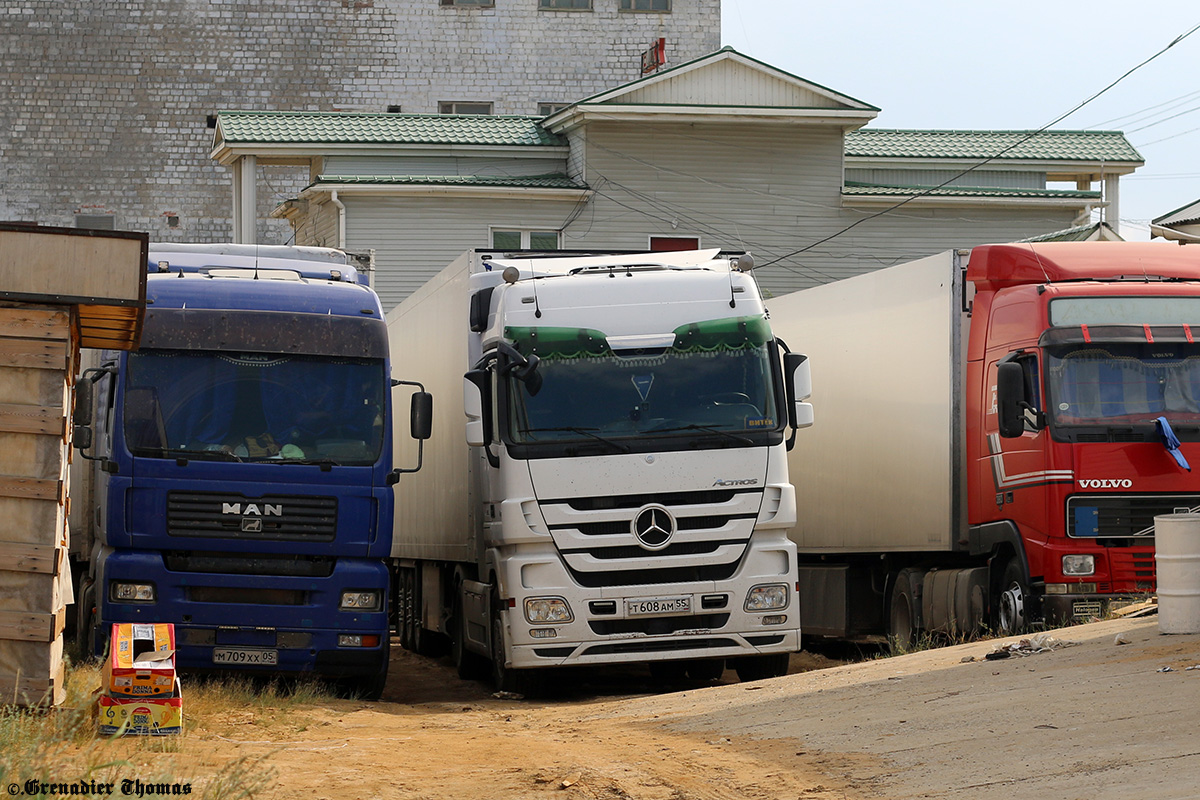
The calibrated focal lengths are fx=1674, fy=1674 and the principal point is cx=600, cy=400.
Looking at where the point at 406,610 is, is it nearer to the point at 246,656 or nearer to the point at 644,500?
the point at 246,656

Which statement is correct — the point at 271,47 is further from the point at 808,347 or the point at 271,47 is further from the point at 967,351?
the point at 967,351

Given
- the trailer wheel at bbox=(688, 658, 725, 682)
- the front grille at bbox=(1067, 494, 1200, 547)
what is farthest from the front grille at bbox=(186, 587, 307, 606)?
the front grille at bbox=(1067, 494, 1200, 547)

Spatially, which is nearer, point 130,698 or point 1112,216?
point 130,698

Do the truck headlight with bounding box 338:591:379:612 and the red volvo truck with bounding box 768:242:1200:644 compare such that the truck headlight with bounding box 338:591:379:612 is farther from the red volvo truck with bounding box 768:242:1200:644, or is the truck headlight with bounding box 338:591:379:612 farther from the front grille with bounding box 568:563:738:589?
the red volvo truck with bounding box 768:242:1200:644

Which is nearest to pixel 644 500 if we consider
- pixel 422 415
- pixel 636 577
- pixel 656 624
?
pixel 636 577

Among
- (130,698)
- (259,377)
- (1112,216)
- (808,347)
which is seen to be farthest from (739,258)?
(1112,216)

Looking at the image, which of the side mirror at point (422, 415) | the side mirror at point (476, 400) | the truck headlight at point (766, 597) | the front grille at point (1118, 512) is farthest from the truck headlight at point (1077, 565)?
the side mirror at point (422, 415)

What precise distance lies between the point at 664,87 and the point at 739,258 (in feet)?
65.7

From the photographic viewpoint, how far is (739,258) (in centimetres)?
1466

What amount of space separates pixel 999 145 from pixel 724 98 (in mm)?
6732

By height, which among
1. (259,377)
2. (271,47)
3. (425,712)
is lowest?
(425,712)

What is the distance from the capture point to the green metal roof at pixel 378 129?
34.0m

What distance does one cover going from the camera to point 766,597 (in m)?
14.0

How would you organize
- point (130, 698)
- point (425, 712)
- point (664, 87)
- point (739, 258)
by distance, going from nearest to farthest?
point (130, 698) < point (425, 712) < point (739, 258) < point (664, 87)
